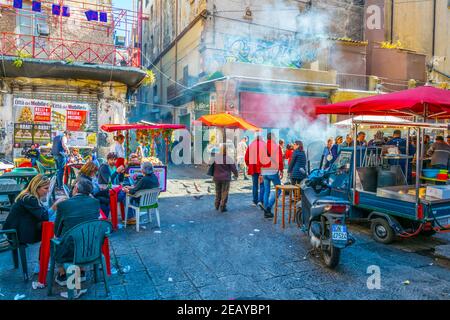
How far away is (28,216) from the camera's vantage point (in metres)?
4.30

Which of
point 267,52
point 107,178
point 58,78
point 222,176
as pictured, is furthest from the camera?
point 267,52

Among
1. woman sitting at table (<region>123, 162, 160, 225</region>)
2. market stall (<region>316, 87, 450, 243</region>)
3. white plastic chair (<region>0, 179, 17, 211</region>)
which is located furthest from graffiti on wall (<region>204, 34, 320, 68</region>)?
white plastic chair (<region>0, 179, 17, 211</region>)

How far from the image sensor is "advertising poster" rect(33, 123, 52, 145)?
44.1 ft

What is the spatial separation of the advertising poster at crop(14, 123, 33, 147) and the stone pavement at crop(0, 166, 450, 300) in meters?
9.01

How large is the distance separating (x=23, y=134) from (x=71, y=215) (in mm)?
11164

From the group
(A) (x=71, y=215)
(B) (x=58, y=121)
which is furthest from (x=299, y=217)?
(B) (x=58, y=121)

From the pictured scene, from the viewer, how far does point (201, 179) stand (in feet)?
46.3

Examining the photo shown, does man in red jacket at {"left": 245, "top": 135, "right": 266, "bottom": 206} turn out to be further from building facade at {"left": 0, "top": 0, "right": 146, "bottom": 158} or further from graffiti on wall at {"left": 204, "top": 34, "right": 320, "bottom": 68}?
graffiti on wall at {"left": 204, "top": 34, "right": 320, "bottom": 68}

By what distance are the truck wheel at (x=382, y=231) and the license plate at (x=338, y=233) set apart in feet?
5.45

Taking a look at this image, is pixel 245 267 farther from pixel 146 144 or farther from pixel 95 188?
pixel 146 144
